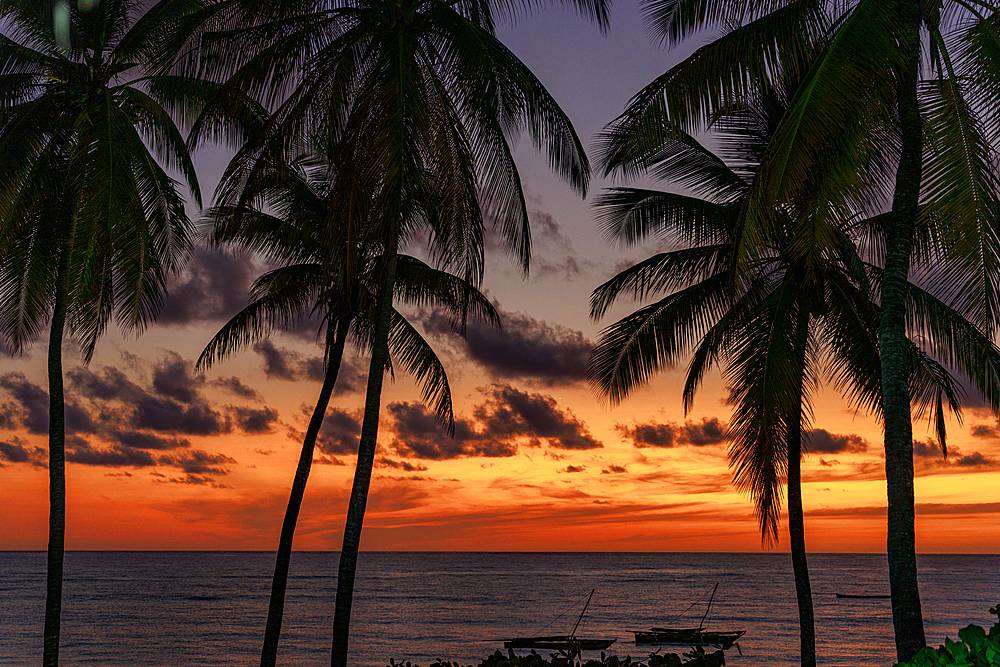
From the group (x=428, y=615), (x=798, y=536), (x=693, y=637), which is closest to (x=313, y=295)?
(x=798, y=536)

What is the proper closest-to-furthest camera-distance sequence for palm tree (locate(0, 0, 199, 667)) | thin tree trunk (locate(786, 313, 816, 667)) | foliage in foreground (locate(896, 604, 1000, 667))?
foliage in foreground (locate(896, 604, 1000, 667)), palm tree (locate(0, 0, 199, 667)), thin tree trunk (locate(786, 313, 816, 667))

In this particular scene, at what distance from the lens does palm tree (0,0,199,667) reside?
11.7 metres

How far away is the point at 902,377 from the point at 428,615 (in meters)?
63.6

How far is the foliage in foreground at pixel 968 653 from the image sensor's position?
182 inches

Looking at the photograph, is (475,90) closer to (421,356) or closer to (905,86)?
(905,86)

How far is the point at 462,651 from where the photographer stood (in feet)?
157

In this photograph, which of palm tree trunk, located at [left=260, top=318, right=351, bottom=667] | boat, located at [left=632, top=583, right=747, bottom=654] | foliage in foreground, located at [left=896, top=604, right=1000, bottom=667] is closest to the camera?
foliage in foreground, located at [left=896, top=604, right=1000, bottom=667]

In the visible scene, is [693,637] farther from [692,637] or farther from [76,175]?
[76,175]

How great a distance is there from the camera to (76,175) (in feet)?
38.8

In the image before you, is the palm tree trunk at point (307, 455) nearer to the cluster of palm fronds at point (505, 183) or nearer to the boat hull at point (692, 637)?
the cluster of palm fronds at point (505, 183)

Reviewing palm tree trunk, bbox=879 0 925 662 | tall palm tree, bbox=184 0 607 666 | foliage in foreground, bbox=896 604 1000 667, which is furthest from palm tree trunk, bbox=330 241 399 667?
foliage in foreground, bbox=896 604 1000 667

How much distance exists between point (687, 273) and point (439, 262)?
5.33 meters

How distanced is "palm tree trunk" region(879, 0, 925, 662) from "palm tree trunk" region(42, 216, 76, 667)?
37.0ft

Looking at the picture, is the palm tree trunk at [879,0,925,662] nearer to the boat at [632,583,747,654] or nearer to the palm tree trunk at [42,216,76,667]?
the palm tree trunk at [42,216,76,667]
